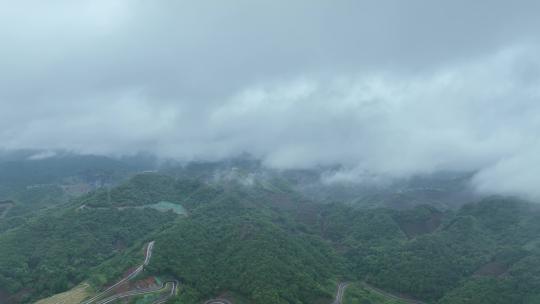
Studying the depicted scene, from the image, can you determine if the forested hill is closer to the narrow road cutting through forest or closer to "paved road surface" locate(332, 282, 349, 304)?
"paved road surface" locate(332, 282, 349, 304)

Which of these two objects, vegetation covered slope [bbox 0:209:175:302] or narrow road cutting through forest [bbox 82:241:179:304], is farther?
vegetation covered slope [bbox 0:209:175:302]

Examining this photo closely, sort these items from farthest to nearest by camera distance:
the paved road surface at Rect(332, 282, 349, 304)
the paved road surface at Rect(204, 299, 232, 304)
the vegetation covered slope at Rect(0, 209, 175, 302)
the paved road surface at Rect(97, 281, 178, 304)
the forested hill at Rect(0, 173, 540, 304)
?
1. the paved road surface at Rect(332, 282, 349, 304)
2. the vegetation covered slope at Rect(0, 209, 175, 302)
3. the forested hill at Rect(0, 173, 540, 304)
4. the paved road surface at Rect(204, 299, 232, 304)
5. the paved road surface at Rect(97, 281, 178, 304)

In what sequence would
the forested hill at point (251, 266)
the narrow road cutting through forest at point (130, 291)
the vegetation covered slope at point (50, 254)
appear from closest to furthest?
the narrow road cutting through forest at point (130, 291) → the forested hill at point (251, 266) → the vegetation covered slope at point (50, 254)

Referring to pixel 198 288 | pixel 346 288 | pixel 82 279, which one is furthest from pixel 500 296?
pixel 82 279

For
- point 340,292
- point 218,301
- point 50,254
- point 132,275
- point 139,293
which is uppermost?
point 50,254

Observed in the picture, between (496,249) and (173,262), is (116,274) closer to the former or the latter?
(173,262)

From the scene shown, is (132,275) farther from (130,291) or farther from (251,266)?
(251,266)

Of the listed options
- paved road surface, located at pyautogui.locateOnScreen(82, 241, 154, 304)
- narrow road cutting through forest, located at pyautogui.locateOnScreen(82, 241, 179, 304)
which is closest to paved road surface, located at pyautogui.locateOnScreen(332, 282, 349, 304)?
narrow road cutting through forest, located at pyautogui.locateOnScreen(82, 241, 179, 304)

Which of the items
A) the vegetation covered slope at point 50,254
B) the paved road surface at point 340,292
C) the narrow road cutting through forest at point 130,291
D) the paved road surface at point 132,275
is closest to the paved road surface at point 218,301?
the narrow road cutting through forest at point 130,291

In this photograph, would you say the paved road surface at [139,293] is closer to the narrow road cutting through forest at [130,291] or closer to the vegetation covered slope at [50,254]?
the narrow road cutting through forest at [130,291]

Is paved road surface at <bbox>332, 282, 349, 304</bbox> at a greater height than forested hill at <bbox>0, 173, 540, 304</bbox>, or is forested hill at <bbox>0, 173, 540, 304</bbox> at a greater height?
forested hill at <bbox>0, 173, 540, 304</bbox>

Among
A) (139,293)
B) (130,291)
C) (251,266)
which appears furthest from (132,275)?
(251,266)

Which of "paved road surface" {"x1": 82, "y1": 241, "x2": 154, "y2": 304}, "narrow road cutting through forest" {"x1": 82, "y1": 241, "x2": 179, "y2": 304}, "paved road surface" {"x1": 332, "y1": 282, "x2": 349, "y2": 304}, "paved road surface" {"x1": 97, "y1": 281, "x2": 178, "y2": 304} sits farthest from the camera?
"paved road surface" {"x1": 332, "y1": 282, "x2": 349, "y2": 304}

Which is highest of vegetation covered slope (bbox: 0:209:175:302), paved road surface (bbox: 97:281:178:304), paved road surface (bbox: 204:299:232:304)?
vegetation covered slope (bbox: 0:209:175:302)
